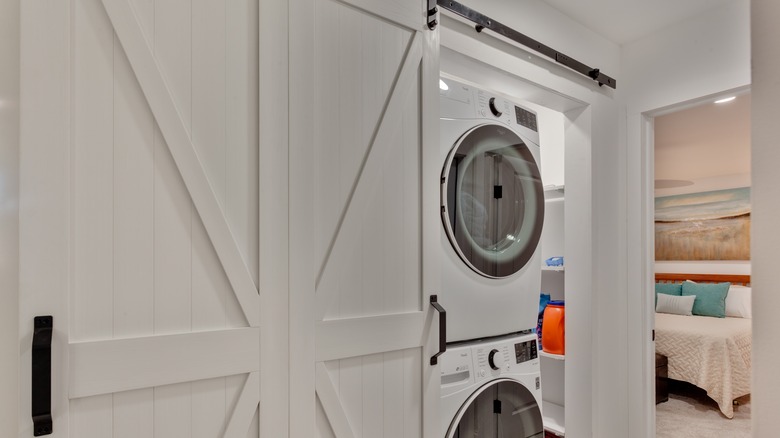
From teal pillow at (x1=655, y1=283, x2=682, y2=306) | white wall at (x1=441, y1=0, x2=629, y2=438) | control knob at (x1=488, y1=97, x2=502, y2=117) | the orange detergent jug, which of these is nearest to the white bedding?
teal pillow at (x1=655, y1=283, x2=682, y2=306)

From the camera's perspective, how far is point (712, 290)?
15.7 feet

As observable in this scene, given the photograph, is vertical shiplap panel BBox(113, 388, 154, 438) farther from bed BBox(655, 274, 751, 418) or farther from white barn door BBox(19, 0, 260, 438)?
bed BBox(655, 274, 751, 418)

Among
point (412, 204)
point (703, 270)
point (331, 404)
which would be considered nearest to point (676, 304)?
point (703, 270)

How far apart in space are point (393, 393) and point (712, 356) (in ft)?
12.3

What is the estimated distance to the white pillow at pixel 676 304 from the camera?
189 inches

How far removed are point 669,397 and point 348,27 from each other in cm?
465

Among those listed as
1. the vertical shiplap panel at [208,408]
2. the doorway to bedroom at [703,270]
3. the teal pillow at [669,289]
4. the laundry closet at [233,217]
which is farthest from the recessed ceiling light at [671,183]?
the vertical shiplap panel at [208,408]

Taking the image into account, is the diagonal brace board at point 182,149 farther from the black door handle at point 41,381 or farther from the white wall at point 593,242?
the white wall at point 593,242

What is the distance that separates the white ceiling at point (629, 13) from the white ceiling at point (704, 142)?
1318 millimetres

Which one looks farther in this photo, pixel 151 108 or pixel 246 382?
pixel 246 382

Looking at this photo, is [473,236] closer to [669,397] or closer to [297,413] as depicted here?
[297,413]

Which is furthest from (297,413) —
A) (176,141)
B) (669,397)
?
(669,397)

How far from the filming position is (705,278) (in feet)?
17.0

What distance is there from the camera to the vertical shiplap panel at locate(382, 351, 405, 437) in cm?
135
